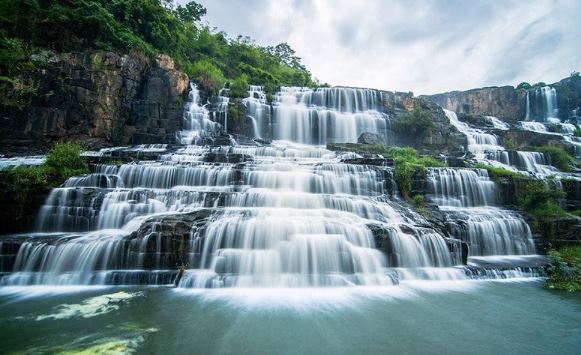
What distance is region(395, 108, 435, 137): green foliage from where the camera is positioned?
24478mm

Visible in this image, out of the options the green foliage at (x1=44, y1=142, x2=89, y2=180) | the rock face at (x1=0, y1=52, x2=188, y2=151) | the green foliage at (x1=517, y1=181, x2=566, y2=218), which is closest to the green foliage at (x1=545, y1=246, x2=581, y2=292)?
the green foliage at (x1=517, y1=181, x2=566, y2=218)

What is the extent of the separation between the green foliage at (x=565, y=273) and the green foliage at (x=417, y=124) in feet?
52.9

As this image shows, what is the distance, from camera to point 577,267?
8.66 metres

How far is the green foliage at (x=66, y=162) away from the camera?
37.4 feet

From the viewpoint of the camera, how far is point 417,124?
2456 centimetres

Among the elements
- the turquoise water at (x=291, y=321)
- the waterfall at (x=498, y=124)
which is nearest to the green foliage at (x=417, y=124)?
the waterfall at (x=498, y=124)

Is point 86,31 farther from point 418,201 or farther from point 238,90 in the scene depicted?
point 418,201

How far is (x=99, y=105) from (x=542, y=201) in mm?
21703

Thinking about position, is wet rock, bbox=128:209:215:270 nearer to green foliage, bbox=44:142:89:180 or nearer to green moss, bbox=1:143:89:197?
green moss, bbox=1:143:89:197

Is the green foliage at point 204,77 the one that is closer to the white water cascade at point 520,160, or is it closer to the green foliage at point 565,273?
the white water cascade at point 520,160

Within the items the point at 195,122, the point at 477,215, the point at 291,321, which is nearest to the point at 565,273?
the point at 477,215

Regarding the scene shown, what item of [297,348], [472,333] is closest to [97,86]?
[297,348]

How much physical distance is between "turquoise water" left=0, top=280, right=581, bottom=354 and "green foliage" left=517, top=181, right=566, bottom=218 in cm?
592

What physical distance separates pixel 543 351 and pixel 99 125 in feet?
65.6
